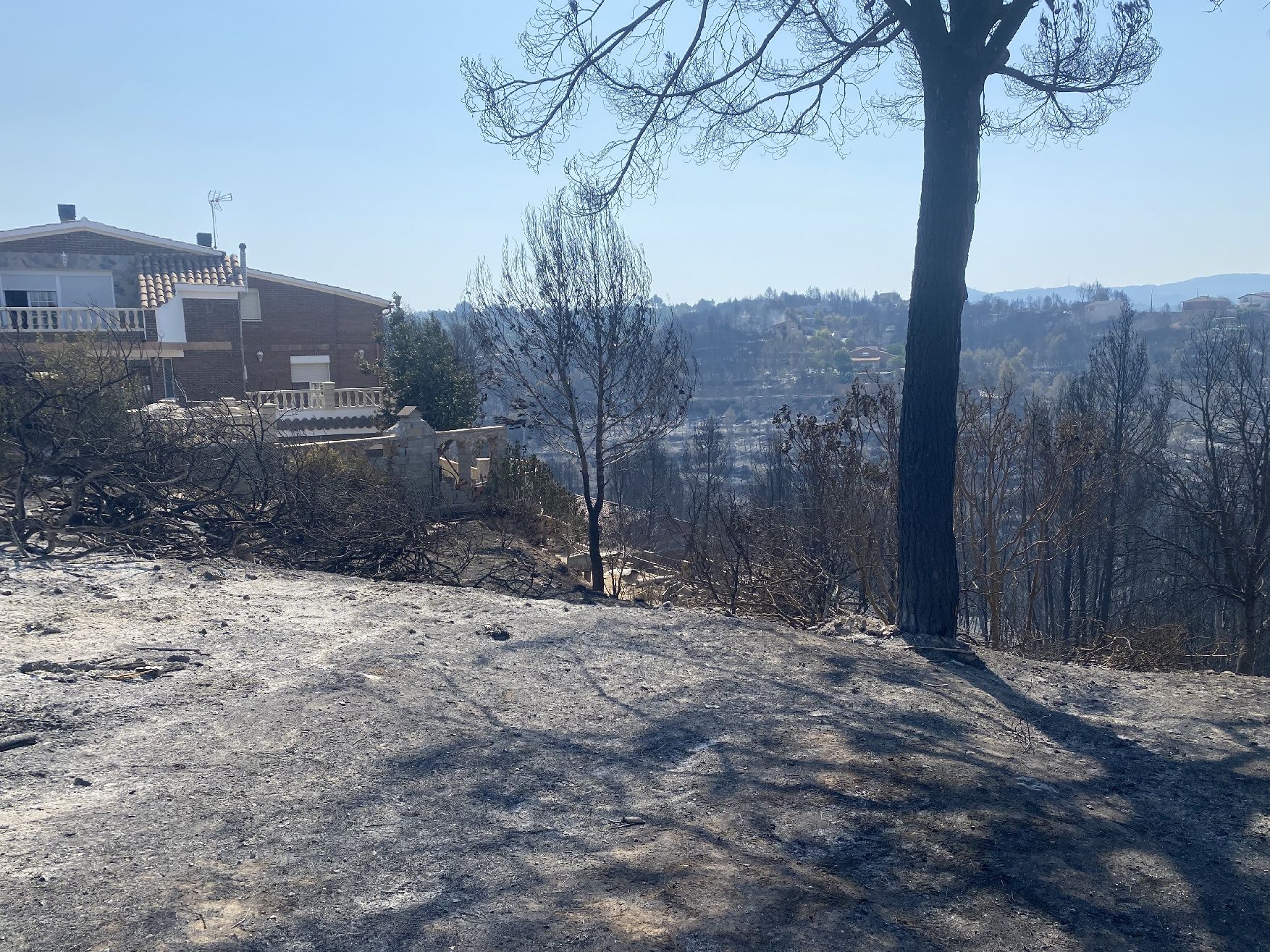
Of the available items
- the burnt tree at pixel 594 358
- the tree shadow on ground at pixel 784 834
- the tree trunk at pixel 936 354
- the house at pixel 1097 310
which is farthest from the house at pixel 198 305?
the house at pixel 1097 310

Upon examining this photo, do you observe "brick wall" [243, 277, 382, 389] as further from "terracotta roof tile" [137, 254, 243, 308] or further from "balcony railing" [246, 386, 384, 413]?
"balcony railing" [246, 386, 384, 413]

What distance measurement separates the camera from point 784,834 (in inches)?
124

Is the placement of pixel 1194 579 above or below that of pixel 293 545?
below

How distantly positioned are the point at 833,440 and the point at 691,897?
836 centimetres

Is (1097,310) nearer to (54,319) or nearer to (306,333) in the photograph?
(306,333)

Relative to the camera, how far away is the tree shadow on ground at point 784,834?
2590 mm

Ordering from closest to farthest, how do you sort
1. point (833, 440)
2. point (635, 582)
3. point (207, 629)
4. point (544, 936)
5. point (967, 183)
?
point (544, 936), point (207, 629), point (967, 183), point (833, 440), point (635, 582)

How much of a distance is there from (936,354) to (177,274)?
33587 mm

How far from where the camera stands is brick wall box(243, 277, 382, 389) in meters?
32.6

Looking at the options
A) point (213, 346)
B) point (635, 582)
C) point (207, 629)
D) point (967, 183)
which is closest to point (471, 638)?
point (207, 629)

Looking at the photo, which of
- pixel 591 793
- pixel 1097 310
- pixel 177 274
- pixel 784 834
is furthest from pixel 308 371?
pixel 1097 310

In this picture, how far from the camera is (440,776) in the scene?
3602 millimetres

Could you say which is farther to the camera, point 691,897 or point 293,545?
point 293,545

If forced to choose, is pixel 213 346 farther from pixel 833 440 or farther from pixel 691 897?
pixel 691 897
